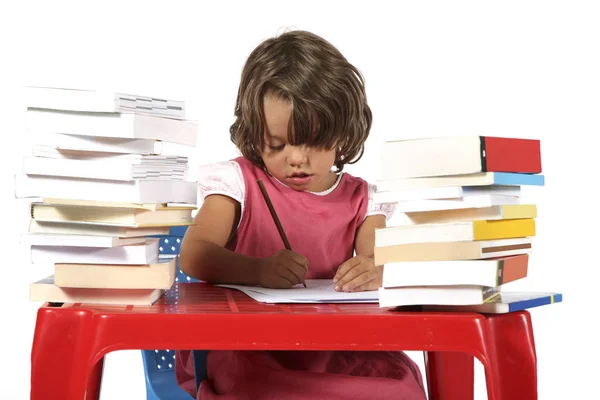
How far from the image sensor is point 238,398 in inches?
53.7

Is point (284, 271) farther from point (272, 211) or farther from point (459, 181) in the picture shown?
point (459, 181)

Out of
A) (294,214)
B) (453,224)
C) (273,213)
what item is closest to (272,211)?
(273,213)

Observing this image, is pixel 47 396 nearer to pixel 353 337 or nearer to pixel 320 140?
pixel 353 337

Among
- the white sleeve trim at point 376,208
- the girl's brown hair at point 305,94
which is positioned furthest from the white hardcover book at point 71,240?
the white sleeve trim at point 376,208

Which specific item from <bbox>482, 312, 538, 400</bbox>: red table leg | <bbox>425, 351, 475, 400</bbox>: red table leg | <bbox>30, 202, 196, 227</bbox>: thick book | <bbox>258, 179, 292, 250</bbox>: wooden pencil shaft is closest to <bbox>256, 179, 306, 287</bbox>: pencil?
<bbox>258, 179, 292, 250</bbox>: wooden pencil shaft

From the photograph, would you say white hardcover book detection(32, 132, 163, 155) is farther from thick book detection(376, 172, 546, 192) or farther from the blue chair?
the blue chair

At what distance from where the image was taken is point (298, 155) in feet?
5.59

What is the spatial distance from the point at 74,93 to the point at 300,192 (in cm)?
86

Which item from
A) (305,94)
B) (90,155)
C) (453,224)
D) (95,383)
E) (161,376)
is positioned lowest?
(161,376)

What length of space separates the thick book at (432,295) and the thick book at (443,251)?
4 centimetres

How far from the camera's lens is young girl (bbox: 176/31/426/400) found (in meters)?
1.38

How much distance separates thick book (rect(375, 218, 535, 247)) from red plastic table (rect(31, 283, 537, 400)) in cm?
9

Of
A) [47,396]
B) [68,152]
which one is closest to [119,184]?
[68,152]

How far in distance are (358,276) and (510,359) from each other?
1.27ft
